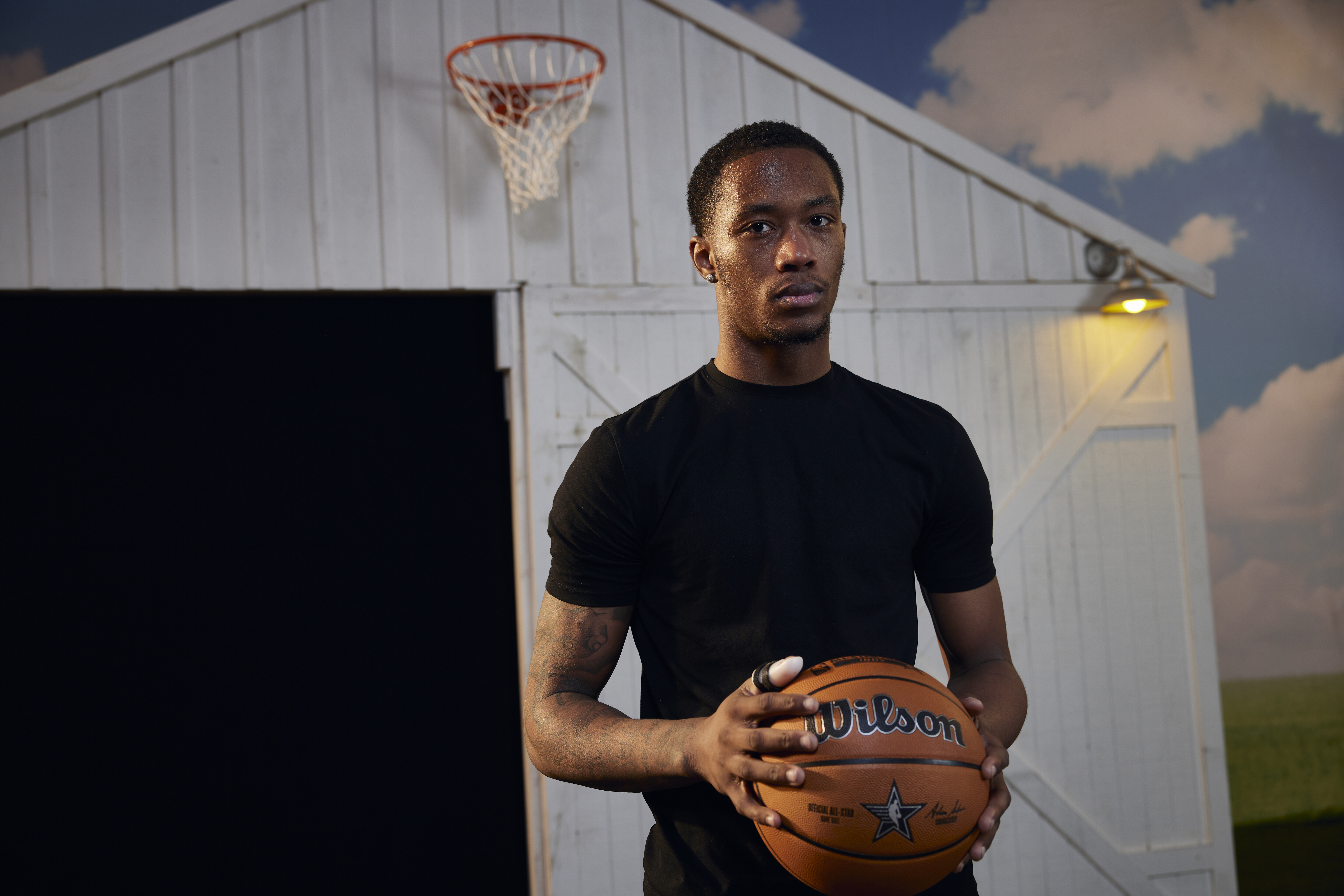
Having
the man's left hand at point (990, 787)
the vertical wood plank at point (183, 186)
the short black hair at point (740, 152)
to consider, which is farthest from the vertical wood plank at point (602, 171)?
the man's left hand at point (990, 787)

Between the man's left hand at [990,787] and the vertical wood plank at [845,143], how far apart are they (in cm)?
267

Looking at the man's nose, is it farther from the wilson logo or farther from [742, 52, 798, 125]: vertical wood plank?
[742, 52, 798, 125]: vertical wood plank

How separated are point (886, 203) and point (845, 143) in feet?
0.91

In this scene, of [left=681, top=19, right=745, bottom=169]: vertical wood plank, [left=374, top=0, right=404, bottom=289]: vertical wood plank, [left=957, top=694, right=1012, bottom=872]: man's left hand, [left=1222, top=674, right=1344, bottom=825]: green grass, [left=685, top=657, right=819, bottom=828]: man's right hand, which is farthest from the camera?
[left=1222, top=674, right=1344, bottom=825]: green grass

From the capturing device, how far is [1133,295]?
387 centimetres

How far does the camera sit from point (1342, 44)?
5.04 meters

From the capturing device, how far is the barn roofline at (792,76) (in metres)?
3.36

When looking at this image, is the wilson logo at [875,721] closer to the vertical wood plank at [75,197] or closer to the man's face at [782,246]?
the man's face at [782,246]

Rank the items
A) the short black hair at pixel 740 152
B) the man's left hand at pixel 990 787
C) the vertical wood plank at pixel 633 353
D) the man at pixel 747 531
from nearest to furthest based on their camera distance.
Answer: the man's left hand at pixel 990 787
the man at pixel 747 531
the short black hair at pixel 740 152
the vertical wood plank at pixel 633 353

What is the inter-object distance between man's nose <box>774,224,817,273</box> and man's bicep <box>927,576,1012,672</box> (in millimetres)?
586

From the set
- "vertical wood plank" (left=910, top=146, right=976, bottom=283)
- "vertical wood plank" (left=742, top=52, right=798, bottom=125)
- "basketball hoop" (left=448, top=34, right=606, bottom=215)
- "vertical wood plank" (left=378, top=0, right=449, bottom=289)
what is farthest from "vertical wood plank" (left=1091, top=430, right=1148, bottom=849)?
"vertical wood plank" (left=378, top=0, right=449, bottom=289)

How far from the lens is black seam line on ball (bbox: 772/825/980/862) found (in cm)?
123

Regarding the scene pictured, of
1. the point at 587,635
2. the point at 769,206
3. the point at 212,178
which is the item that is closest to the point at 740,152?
the point at 769,206

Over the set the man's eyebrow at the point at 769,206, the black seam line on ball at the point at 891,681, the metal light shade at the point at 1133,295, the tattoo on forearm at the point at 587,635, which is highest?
the metal light shade at the point at 1133,295
